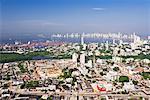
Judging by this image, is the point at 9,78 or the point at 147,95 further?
the point at 9,78

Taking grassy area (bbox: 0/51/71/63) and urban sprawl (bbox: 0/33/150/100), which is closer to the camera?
urban sprawl (bbox: 0/33/150/100)

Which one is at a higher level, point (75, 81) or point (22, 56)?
point (22, 56)

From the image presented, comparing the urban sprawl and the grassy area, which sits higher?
the grassy area

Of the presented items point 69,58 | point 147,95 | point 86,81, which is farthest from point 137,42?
point 147,95

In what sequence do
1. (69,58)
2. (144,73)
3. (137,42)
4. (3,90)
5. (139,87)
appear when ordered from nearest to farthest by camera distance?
(3,90), (139,87), (144,73), (69,58), (137,42)

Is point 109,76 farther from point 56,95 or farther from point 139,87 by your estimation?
point 56,95

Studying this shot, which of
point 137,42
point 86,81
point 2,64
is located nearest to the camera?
point 86,81

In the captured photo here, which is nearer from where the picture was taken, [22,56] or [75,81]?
[75,81]

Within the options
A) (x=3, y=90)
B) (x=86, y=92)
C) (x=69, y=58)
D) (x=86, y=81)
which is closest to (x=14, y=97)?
(x=3, y=90)

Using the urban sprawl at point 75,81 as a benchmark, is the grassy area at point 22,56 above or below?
above

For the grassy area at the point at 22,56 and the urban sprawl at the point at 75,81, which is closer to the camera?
the urban sprawl at the point at 75,81
